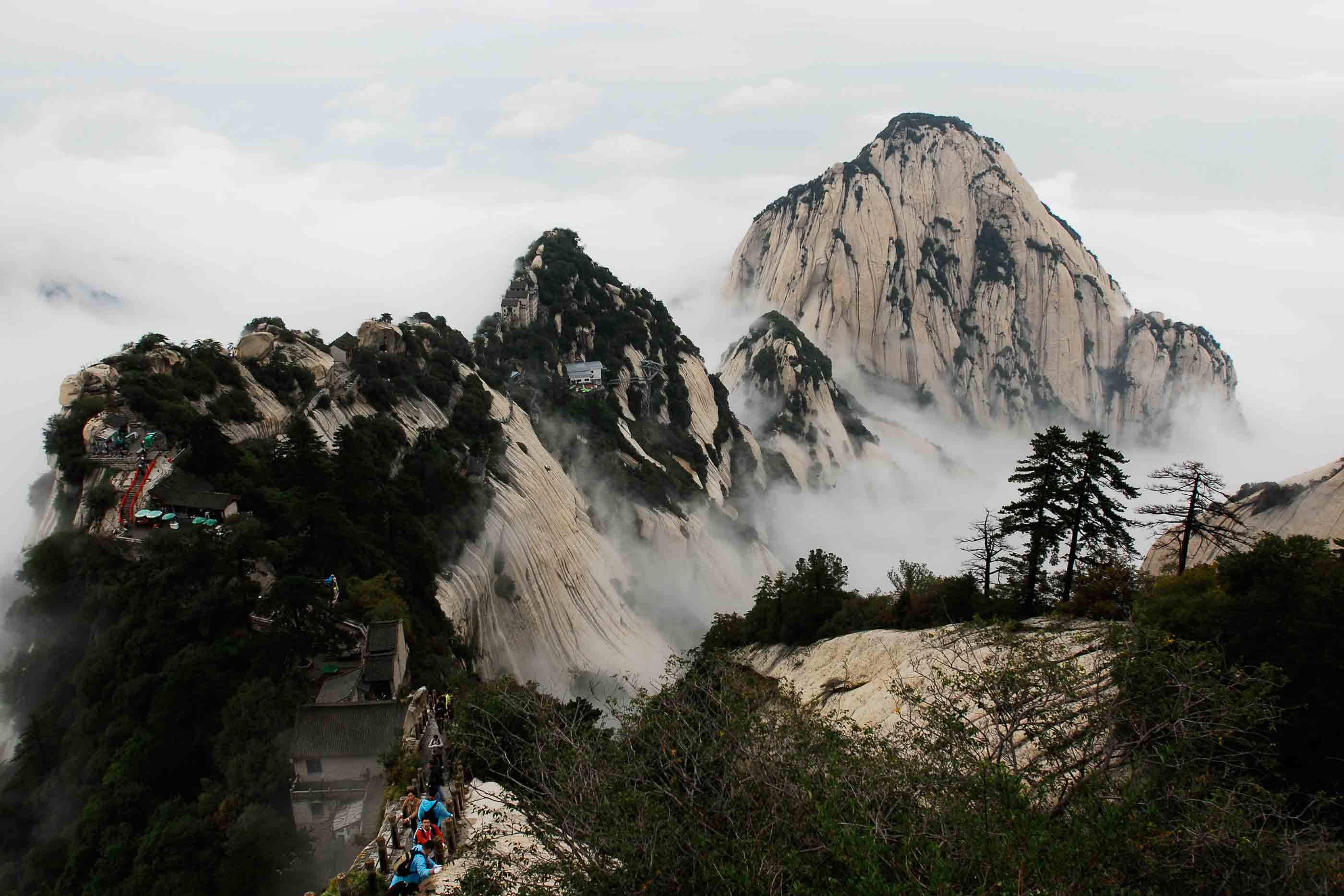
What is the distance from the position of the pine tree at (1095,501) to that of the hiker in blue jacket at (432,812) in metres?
20.6

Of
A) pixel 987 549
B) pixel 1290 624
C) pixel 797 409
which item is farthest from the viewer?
pixel 797 409

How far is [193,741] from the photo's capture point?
21531 millimetres

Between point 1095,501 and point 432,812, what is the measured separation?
22.1 m

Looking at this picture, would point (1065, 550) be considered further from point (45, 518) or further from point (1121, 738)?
point (45, 518)

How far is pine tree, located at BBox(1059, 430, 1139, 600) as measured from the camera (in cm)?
2572

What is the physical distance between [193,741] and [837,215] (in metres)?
148

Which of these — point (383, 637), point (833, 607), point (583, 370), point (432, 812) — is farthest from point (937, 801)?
point (583, 370)

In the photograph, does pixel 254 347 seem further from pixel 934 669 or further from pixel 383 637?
pixel 934 669

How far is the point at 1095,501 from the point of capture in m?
26.3

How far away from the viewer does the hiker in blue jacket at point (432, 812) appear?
1631cm

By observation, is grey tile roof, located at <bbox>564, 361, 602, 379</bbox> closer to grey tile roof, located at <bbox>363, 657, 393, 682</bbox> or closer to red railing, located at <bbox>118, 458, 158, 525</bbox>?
red railing, located at <bbox>118, 458, 158, 525</bbox>

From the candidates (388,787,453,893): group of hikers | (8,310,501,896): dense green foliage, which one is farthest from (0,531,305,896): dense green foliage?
(388,787,453,893): group of hikers

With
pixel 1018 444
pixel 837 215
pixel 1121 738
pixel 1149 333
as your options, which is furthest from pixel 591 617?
pixel 1149 333

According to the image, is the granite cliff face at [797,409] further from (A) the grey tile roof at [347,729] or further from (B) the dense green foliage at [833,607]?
(A) the grey tile roof at [347,729]
